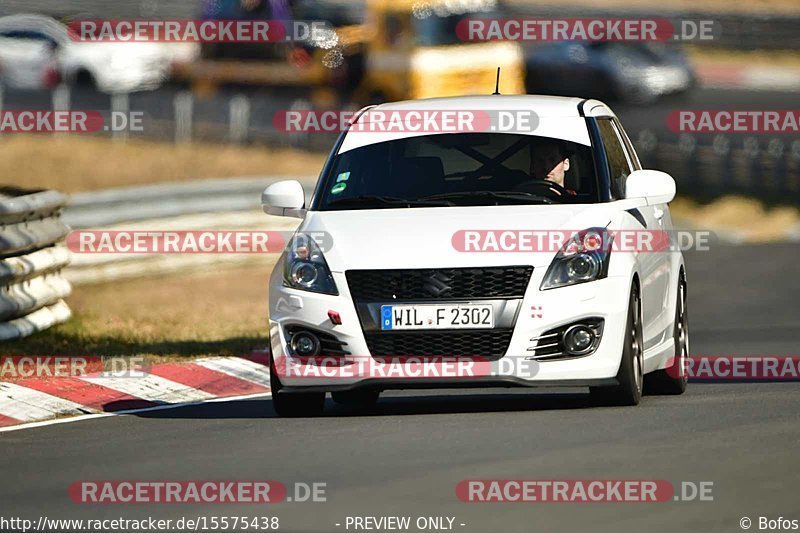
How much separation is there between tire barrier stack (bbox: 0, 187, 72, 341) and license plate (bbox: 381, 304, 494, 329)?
14.3 ft

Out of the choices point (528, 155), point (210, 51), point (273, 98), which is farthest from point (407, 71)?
point (528, 155)

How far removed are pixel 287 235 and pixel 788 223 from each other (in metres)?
9.47

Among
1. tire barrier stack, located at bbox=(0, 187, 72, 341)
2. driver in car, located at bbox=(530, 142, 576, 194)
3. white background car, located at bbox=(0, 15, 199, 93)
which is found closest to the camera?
driver in car, located at bbox=(530, 142, 576, 194)

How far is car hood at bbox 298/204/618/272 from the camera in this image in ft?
32.6

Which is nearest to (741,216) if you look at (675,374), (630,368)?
(675,374)

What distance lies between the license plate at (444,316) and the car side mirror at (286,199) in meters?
1.30

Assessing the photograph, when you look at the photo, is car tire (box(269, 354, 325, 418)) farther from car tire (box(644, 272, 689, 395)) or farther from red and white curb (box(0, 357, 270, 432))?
car tire (box(644, 272, 689, 395))

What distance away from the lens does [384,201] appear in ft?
35.1

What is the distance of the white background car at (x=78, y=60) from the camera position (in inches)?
1564
